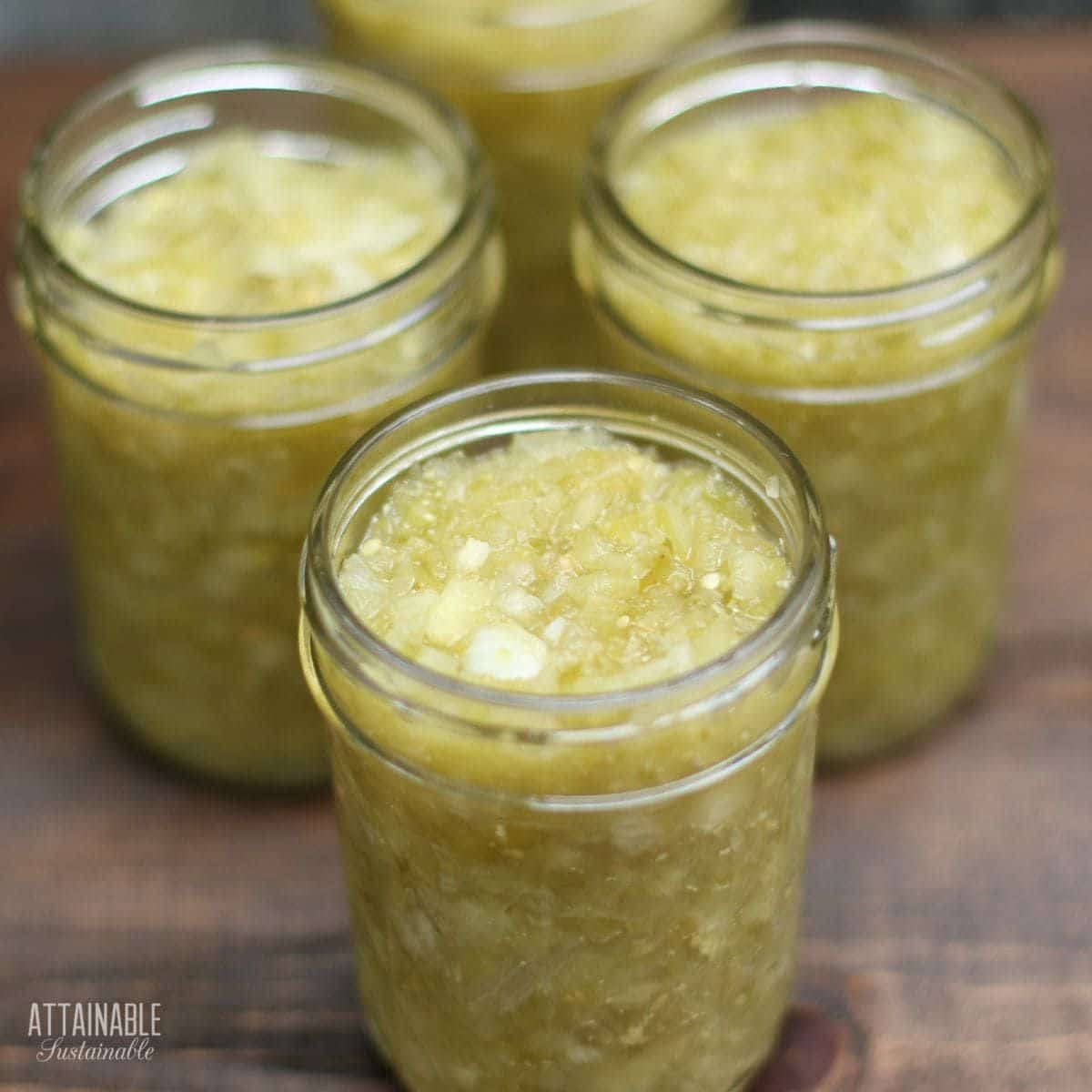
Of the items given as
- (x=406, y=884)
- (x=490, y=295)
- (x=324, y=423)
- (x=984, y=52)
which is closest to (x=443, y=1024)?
(x=406, y=884)

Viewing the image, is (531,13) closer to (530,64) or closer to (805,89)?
Answer: (530,64)

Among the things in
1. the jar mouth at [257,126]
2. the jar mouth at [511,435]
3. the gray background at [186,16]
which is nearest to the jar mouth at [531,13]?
the jar mouth at [257,126]

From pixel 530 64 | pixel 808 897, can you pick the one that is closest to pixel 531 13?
pixel 530 64

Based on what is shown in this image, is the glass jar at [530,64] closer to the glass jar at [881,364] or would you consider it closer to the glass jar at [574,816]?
the glass jar at [881,364]

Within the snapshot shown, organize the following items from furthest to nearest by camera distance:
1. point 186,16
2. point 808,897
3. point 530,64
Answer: point 186,16
point 530,64
point 808,897

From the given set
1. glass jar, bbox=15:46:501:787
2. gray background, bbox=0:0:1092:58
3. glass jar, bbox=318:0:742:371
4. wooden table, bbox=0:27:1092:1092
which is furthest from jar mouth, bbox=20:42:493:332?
gray background, bbox=0:0:1092:58

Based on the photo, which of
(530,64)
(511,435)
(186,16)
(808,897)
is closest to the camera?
(511,435)

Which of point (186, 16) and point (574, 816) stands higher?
point (574, 816)
